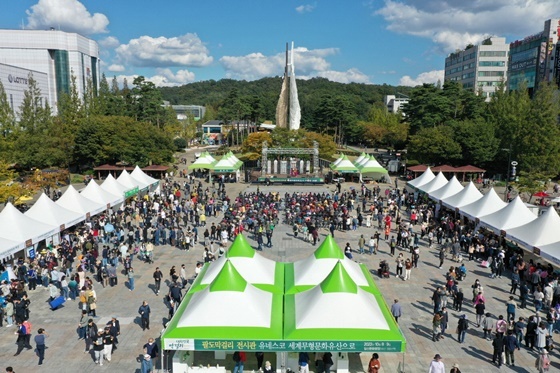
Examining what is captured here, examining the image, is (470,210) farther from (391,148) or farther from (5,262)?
(391,148)

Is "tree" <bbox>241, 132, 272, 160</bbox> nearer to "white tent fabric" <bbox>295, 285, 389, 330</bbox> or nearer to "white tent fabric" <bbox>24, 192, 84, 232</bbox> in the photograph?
"white tent fabric" <bbox>24, 192, 84, 232</bbox>

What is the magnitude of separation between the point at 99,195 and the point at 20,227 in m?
7.71

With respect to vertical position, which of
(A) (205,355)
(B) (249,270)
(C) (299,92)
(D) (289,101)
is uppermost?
(C) (299,92)

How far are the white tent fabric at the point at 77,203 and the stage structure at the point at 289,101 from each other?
4161cm

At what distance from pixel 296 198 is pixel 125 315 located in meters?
17.9

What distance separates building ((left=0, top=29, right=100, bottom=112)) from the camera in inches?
3620

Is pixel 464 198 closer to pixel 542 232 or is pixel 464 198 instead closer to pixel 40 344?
pixel 542 232

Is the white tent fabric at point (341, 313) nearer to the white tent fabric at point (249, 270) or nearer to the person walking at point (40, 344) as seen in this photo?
the white tent fabric at point (249, 270)

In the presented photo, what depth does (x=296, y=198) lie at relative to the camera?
1206 inches

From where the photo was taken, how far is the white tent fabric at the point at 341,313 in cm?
1030

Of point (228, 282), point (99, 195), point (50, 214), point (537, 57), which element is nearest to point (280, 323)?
point (228, 282)

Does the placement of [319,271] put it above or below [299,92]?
below

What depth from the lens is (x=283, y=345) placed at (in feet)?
32.5

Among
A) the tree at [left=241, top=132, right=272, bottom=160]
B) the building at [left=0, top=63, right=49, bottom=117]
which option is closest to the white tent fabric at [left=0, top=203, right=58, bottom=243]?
the tree at [left=241, top=132, right=272, bottom=160]
